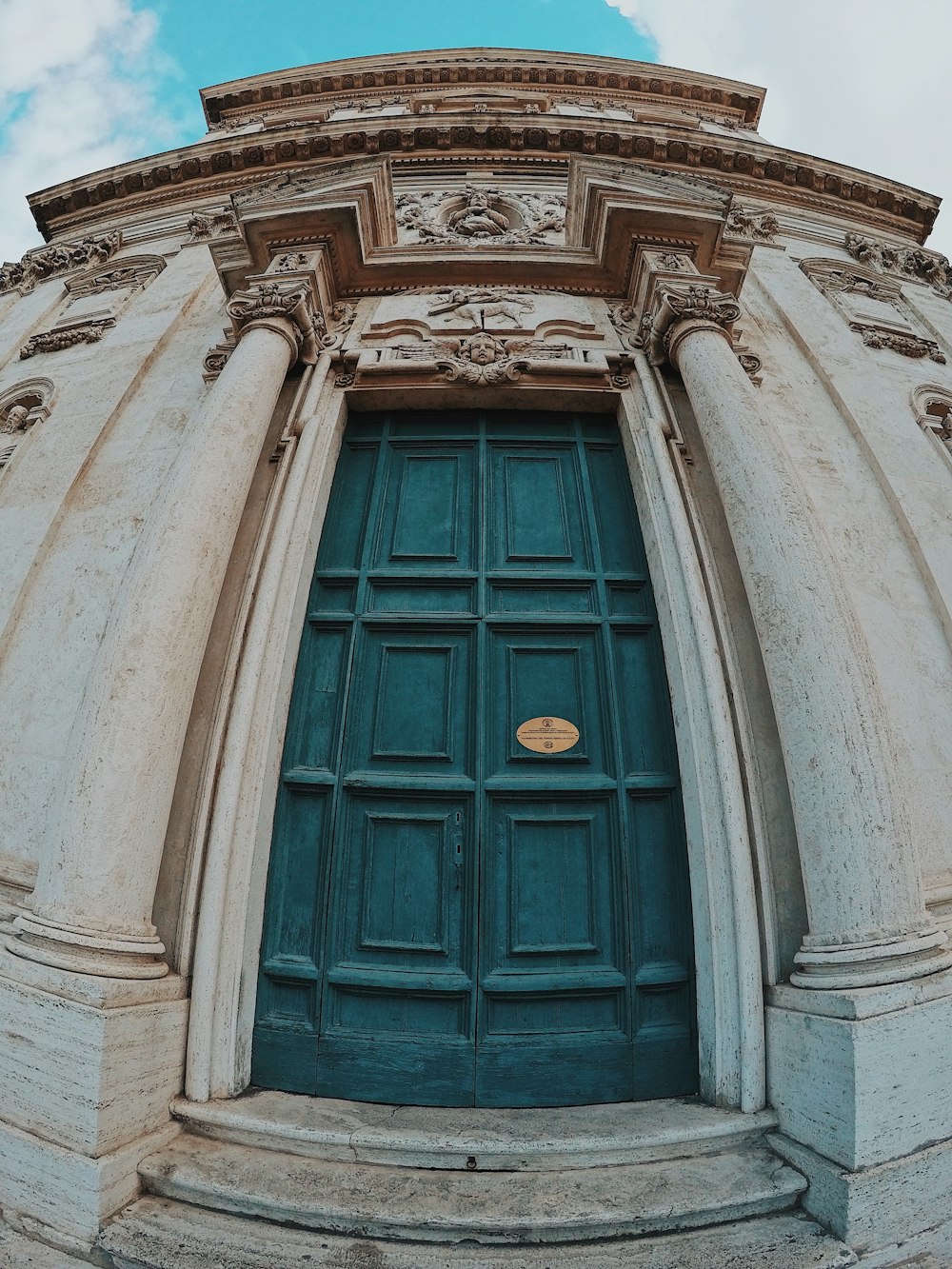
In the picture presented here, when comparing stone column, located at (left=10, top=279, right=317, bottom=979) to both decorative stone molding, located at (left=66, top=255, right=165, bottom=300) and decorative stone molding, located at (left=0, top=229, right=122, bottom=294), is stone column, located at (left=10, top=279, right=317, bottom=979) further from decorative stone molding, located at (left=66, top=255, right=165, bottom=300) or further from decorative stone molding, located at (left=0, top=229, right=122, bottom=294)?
decorative stone molding, located at (left=0, top=229, right=122, bottom=294)

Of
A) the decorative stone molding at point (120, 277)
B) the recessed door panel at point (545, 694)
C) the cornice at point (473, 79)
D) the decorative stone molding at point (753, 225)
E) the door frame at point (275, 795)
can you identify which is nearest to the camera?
the door frame at point (275, 795)

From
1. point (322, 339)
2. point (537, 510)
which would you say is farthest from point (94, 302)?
point (537, 510)

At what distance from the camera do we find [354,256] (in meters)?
5.20

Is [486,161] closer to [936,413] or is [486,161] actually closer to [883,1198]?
[936,413]

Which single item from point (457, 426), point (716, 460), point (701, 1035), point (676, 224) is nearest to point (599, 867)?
point (701, 1035)

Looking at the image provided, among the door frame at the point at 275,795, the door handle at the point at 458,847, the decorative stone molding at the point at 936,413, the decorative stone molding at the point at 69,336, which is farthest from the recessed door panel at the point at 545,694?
the decorative stone molding at the point at 69,336

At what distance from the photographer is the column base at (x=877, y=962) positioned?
2.21m

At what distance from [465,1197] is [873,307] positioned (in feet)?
29.1

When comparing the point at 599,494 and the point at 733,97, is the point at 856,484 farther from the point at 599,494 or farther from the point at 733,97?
the point at 733,97

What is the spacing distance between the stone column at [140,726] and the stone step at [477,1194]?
764 millimetres

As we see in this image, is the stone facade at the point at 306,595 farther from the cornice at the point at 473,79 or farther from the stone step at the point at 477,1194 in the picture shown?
the cornice at the point at 473,79

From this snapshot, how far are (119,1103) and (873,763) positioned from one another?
322cm

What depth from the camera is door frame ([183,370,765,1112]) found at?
8.41 feet

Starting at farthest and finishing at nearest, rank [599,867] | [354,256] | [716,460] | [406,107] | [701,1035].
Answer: [406,107], [354,256], [716,460], [599,867], [701,1035]
